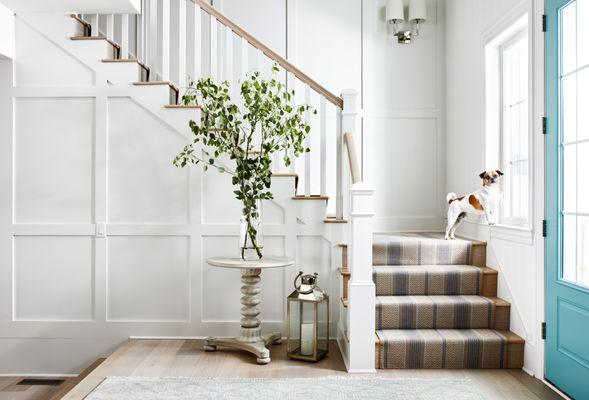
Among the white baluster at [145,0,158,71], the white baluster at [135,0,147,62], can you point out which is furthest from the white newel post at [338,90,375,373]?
the white baluster at [135,0,147,62]

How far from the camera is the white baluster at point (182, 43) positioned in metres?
4.15

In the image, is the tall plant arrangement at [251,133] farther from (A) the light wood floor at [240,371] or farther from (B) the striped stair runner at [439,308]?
(B) the striped stair runner at [439,308]

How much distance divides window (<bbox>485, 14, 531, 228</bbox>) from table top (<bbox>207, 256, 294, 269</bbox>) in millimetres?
1722

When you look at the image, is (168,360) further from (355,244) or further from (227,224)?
(355,244)

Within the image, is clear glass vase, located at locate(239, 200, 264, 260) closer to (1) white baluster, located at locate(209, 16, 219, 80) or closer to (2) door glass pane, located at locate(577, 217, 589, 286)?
(1) white baluster, located at locate(209, 16, 219, 80)

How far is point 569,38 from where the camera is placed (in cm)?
316

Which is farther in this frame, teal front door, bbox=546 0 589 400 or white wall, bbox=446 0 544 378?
white wall, bbox=446 0 544 378

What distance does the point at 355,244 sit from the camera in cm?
352

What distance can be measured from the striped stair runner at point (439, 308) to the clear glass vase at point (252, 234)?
0.90m

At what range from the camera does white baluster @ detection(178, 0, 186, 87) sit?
415 cm

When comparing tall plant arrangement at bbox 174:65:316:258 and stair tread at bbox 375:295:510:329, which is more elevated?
tall plant arrangement at bbox 174:65:316:258

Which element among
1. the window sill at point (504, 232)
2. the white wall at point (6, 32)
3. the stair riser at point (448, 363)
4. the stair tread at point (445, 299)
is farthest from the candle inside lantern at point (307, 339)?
the white wall at point (6, 32)

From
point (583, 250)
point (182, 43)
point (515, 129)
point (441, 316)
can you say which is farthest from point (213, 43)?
point (583, 250)

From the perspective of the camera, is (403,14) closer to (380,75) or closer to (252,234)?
(380,75)
